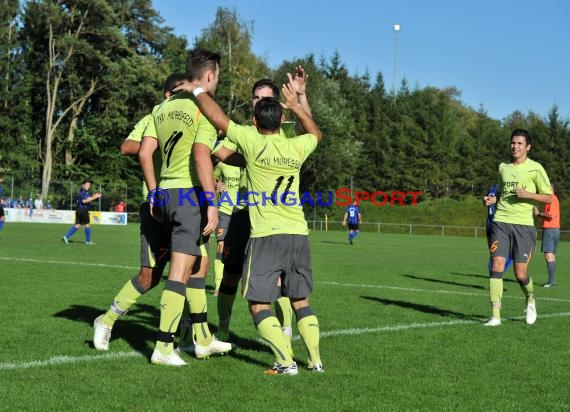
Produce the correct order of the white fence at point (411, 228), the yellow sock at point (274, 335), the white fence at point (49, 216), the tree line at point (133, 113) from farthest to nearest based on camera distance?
the tree line at point (133, 113) → the white fence at point (411, 228) → the white fence at point (49, 216) → the yellow sock at point (274, 335)

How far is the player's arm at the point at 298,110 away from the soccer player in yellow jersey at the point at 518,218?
3.82 m

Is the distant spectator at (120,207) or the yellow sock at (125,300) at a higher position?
the distant spectator at (120,207)

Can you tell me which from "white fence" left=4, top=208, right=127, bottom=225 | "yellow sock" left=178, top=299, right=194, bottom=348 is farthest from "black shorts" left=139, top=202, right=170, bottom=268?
"white fence" left=4, top=208, right=127, bottom=225

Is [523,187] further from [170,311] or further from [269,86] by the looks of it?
[170,311]

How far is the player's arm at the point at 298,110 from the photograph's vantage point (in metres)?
5.55

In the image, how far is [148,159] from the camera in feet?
19.4

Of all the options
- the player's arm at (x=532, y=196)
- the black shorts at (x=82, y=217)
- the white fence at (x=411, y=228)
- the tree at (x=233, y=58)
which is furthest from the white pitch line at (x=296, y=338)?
the tree at (x=233, y=58)

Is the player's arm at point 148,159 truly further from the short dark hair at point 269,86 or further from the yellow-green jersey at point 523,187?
the yellow-green jersey at point 523,187

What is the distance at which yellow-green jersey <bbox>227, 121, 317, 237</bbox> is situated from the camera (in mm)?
5441

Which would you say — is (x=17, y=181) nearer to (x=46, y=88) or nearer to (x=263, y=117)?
(x=46, y=88)

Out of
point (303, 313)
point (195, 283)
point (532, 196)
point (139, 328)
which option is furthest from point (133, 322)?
point (532, 196)

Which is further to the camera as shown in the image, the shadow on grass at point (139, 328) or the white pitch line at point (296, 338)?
the shadow on grass at point (139, 328)

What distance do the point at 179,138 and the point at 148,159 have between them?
34cm

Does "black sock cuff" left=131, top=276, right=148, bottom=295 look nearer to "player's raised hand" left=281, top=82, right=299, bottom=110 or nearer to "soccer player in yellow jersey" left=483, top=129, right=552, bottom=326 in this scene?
"player's raised hand" left=281, top=82, right=299, bottom=110
